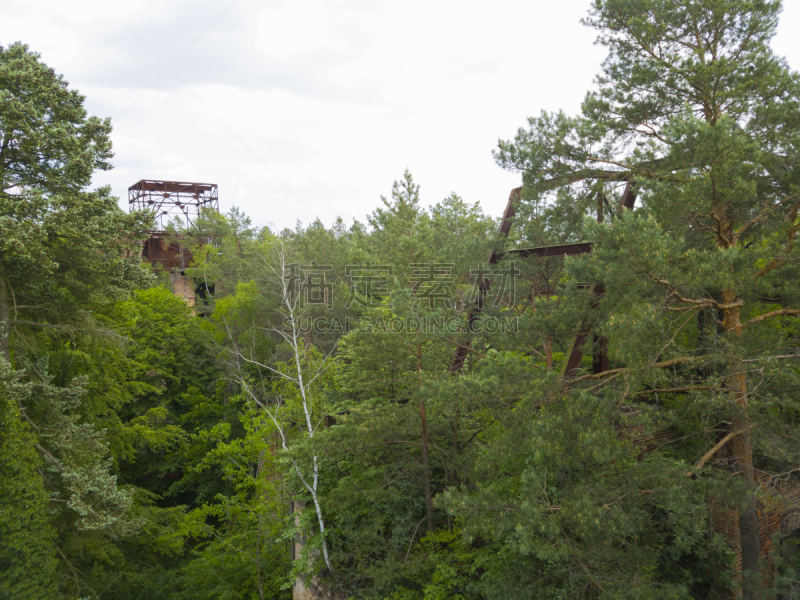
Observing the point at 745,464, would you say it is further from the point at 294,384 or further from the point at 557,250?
the point at 294,384

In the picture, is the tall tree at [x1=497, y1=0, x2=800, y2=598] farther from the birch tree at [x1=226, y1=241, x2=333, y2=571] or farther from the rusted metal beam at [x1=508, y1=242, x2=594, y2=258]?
the birch tree at [x1=226, y1=241, x2=333, y2=571]

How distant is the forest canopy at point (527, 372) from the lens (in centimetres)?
659

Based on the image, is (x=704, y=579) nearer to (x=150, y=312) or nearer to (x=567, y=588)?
(x=567, y=588)

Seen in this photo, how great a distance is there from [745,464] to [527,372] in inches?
131

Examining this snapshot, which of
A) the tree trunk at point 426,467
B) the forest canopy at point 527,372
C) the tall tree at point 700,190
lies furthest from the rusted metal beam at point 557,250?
the tree trunk at point 426,467

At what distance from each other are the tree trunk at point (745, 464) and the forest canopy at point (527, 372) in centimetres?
4

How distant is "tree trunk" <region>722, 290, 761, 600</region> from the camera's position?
6.98 meters

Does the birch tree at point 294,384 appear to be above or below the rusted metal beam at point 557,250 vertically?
below

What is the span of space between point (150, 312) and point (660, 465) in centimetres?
2217

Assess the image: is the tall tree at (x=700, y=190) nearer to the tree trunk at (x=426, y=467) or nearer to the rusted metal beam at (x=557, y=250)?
the rusted metal beam at (x=557, y=250)

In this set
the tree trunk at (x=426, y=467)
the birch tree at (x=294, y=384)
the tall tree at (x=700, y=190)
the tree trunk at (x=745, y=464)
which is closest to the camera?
the tall tree at (x=700, y=190)

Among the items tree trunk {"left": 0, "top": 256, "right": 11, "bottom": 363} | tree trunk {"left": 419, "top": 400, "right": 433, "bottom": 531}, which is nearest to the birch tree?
tree trunk {"left": 419, "top": 400, "right": 433, "bottom": 531}

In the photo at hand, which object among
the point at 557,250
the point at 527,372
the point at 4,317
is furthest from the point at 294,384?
the point at 527,372

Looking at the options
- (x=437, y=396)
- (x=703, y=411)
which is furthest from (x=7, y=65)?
(x=703, y=411)
